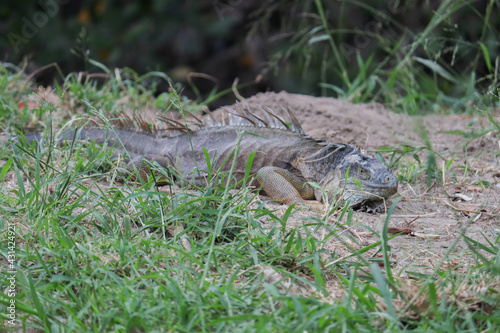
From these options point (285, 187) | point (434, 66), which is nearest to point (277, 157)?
point (285, 187)

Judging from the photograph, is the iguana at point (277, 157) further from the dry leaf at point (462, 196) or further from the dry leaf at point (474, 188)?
the dry leaf at point (474, 188)

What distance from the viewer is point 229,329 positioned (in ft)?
6.35

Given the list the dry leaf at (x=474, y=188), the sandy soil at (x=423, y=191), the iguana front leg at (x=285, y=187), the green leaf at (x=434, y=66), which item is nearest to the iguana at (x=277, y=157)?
the iguana front leg at (x=285, y=187)

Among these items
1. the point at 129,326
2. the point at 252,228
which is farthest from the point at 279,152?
the point at 129,326

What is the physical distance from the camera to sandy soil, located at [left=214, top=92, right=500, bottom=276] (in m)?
2.70

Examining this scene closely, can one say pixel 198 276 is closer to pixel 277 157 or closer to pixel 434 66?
pixel 277 157

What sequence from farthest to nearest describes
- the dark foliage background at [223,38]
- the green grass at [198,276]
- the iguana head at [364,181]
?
the dark foliage background at [223,38] → the iguana head at [364,181] → the green grass at [198,276]

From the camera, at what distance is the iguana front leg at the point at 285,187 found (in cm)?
352

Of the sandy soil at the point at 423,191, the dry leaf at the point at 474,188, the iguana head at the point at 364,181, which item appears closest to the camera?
the sandy soil at the point at 423,191

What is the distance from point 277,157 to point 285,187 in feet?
1.31

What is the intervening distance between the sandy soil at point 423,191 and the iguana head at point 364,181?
11 cm

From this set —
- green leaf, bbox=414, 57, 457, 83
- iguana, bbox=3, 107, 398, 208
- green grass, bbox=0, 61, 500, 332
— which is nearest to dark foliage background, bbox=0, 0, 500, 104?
green leaf, bbox=414, 57, 457, 83

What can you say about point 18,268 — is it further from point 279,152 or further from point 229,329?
point 279,152

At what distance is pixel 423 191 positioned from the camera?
3.69 metres
